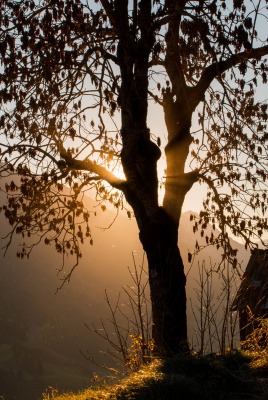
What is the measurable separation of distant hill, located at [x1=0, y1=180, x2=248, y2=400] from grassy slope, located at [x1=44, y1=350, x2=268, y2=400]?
114m

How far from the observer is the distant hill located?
446ft

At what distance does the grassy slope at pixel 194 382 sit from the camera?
5.18m

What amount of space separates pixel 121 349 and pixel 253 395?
2842 mm

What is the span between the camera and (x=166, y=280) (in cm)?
920

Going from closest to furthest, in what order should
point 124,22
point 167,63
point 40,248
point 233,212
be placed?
point 124,22 → point 167,63 → point 233,212 → point 40,248

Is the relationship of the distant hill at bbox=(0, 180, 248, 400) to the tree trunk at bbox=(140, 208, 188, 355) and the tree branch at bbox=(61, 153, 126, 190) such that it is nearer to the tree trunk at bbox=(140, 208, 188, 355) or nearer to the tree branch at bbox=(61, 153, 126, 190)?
the tree branch at bbox=(61, 153, 126, 190)

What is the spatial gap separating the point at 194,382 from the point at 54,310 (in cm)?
17499

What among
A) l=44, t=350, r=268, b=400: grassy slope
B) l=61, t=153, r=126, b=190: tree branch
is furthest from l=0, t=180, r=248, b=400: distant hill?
l=44, t=350, r=268, b=400: grassy slope

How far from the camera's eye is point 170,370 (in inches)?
240

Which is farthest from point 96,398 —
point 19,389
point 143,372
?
point 19,389

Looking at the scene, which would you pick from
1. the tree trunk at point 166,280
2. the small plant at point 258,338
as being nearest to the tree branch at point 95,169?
the tree trunk at point 166,280

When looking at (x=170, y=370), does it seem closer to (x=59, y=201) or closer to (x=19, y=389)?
(x=59, y=201)

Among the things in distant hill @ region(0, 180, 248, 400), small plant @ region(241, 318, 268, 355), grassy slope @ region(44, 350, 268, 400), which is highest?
distant hill @ region(0, 180, 248, 400)

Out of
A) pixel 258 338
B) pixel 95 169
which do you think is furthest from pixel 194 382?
pixel 95 169
